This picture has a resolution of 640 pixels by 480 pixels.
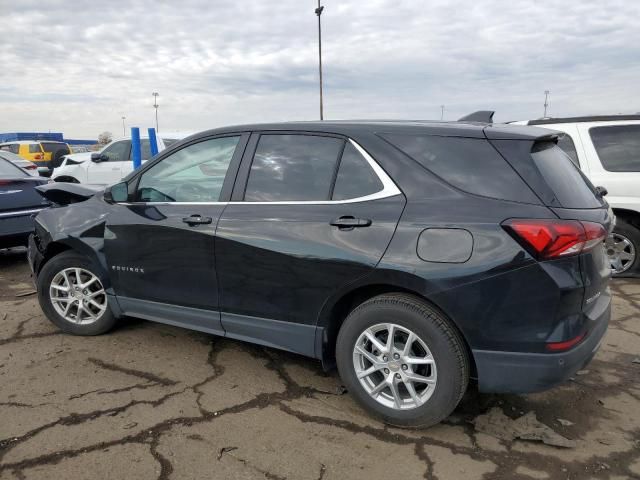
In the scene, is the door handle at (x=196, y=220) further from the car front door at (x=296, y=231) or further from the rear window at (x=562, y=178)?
the rear window at (x=562, y=178)

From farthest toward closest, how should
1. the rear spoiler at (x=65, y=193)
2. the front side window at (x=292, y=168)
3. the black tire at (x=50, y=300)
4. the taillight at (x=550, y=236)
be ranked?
the rear spoiler at (x=65, y=193)
the black tire at (x=50, y=300)
the front side window at (x=292, y=168)
the taillight at (x=550, y=236)

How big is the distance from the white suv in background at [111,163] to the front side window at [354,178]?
9365mm

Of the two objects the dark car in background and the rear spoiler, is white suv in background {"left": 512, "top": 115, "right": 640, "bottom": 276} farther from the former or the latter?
the dark car in background

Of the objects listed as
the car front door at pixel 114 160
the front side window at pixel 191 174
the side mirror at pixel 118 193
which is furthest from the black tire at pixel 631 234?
the car front door at pixel 114 160

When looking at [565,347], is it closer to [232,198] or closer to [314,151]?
[314,151]

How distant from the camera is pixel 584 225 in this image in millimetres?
2527

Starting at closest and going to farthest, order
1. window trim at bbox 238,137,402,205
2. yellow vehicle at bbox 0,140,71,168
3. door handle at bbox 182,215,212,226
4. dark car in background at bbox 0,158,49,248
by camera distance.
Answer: window trim at bbox 238,137,402,205 < door handle at bbox 182,215,212,226 < dark car in background at bbox 0,158,49,248 < yellow vehicle at bbox 0,140,71,168

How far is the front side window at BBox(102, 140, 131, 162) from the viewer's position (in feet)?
40.2

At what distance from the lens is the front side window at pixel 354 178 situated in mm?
2908

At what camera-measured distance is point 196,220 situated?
3.41m

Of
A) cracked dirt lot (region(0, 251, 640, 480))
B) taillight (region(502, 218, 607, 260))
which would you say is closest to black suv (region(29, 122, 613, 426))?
taillight (region(502, 218, 607, 260))

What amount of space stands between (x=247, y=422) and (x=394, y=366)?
0.89 meters

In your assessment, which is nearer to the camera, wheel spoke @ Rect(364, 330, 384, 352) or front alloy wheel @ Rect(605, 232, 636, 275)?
wheel spoke @ Rect(364, 330, 384, 352)

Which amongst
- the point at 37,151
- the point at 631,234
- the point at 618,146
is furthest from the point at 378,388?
the point at 37,151
